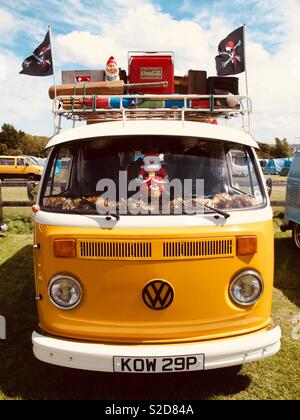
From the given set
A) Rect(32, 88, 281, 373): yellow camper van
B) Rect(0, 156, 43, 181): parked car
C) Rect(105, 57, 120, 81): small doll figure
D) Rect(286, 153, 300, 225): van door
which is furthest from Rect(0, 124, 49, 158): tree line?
Rect(32, 88, 281, 373): yellow camper van

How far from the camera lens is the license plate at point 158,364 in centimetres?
285

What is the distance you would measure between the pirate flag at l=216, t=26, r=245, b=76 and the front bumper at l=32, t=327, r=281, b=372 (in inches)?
129

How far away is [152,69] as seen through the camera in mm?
4766

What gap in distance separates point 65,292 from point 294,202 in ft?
18.8

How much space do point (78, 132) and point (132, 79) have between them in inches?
64.3

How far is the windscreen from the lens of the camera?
3.31 metres

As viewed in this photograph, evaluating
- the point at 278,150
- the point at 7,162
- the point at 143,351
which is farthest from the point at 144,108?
the point at 278,150

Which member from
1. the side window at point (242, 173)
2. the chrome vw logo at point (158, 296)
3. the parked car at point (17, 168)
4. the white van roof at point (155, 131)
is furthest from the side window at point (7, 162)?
the chrome vw logo at point (158, 296)

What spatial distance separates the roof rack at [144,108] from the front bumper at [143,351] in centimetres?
196

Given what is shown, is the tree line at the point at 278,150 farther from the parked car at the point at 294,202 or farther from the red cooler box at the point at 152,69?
the red cooler box at the point at 152,69

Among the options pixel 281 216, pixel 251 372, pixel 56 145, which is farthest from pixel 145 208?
pixel 281 216

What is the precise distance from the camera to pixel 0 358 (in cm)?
388

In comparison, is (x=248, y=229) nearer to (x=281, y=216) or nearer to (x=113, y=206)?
(x=113, y=206)

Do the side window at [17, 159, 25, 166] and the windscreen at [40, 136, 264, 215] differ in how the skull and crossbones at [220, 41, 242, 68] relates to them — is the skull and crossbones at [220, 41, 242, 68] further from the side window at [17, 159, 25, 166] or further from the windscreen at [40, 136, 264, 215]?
the side window at [17, 159, 25, 166]
